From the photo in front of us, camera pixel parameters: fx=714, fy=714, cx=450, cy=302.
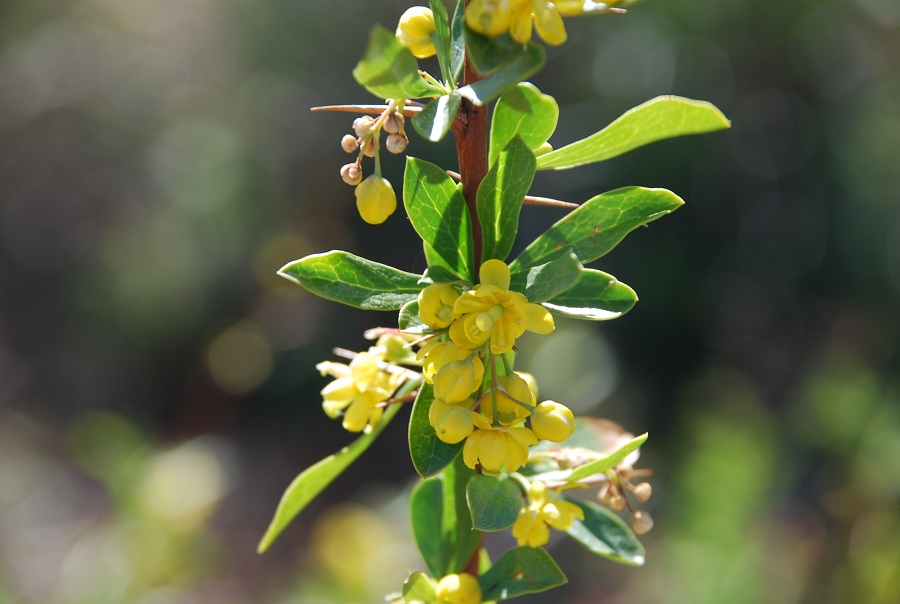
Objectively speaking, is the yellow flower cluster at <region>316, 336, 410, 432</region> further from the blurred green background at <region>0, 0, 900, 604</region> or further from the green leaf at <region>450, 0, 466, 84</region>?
the blurred green background at <region>0, 0, 900, 604</region>

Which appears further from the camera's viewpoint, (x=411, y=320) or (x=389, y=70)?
(x=411, y=320)

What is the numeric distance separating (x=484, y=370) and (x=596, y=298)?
0.12m

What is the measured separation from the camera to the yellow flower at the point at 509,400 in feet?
2.09

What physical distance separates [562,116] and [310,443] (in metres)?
2.65

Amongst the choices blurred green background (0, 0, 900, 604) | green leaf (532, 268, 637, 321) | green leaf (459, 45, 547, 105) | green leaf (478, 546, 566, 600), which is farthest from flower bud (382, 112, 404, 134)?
blurred green background (0, 0, 900, 604)

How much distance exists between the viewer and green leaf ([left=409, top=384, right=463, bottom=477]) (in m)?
0.65

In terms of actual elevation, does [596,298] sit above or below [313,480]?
above

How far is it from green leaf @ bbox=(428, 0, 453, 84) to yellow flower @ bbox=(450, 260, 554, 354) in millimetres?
173

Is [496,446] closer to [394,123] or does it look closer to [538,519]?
[538,519]

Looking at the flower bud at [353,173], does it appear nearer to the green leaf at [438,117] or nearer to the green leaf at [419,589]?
the green leaf at [438,117]


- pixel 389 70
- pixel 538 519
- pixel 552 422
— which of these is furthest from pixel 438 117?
pixel 538 519

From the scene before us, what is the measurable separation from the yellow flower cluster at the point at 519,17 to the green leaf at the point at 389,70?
61 millimetres

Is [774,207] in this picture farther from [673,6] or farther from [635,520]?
[635,520]

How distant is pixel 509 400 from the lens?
0.66m
